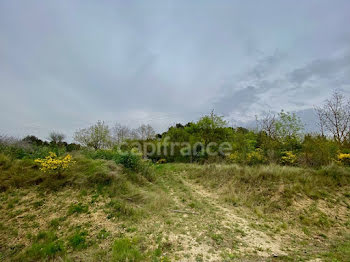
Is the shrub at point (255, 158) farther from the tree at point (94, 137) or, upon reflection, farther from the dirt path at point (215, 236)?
the tree at point (94, 137)

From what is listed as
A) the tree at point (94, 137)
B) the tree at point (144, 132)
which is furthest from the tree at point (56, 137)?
the tree at point (144, 132)

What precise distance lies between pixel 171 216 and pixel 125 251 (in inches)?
83.6

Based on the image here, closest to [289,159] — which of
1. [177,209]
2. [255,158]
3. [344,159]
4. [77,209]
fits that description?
[255,158]

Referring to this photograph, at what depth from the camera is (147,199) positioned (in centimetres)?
627

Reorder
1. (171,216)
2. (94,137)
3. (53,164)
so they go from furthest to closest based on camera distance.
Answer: (94,137) < (53,164) < (171,216)

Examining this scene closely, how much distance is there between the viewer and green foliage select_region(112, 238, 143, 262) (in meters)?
3.36

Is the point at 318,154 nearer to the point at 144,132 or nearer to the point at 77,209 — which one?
the point at 77,209

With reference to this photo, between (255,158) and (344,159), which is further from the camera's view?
(255,158)

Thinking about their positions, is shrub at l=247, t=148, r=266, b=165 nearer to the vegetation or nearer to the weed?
the vegetation

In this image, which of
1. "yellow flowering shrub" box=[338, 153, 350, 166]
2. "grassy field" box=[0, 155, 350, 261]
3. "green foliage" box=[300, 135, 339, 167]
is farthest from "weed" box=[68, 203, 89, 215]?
"yellow flowering shrub" box=[338, 153, 350, 166]

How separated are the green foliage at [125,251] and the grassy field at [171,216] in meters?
0.02

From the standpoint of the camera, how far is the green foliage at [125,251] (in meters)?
3.36

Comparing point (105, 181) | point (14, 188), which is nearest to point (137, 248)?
point (105, 181)

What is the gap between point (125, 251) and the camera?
355 cm
